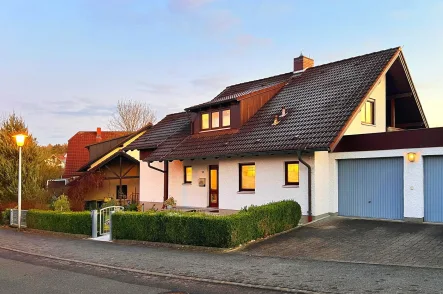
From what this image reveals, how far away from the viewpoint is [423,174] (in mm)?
14305

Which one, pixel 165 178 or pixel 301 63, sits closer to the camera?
pixel 165 178

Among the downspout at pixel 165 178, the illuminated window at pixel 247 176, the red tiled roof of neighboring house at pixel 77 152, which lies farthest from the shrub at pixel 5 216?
the red tiled roof of neighboring house at pixel 77 152

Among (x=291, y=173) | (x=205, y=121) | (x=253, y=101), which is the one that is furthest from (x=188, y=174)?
(x=291, y=173)

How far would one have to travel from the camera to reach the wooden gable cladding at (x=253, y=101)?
20.0 meters

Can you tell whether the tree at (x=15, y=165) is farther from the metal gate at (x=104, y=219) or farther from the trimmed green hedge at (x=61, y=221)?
the metal gate at (x=104, y=219)

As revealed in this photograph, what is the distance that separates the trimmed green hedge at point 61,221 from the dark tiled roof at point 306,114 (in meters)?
5.51

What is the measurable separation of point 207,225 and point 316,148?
497 cm

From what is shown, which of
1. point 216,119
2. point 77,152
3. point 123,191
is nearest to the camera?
point 216,119

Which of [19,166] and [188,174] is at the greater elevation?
[19,166]

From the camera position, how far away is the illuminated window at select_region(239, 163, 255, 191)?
1823 cm

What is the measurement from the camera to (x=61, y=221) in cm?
1805

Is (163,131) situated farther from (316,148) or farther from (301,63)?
(316,148)

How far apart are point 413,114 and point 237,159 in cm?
1037

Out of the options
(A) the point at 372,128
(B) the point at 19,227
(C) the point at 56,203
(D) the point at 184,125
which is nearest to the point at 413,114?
(A) the point at 372,128
